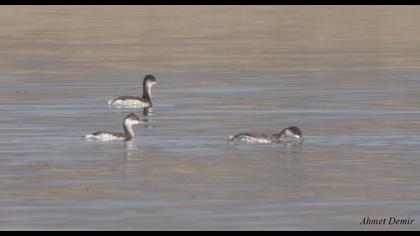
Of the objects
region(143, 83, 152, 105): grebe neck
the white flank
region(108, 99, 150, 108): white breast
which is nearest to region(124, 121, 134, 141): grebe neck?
the white flank

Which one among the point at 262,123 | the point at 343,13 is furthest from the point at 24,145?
the point at 343,13

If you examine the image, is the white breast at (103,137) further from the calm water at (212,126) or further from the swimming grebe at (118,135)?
the calm water at (212,126)

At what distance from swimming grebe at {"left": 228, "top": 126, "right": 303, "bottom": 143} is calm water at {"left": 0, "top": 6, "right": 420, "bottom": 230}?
16 centimetres

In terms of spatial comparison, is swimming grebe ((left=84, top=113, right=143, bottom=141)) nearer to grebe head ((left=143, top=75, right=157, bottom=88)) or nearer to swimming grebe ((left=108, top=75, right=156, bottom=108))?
swimming grebe ((left=108, top=75, right=156, bottom=108))

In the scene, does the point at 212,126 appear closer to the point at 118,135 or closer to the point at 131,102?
the point at 118,135

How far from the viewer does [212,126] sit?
27.6 m

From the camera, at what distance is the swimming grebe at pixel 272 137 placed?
82.4ft

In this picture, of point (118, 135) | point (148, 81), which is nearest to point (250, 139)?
point (118, 135)

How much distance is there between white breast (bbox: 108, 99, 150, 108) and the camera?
104 ft

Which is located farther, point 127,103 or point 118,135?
point 127,103

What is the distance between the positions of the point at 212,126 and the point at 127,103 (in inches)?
174

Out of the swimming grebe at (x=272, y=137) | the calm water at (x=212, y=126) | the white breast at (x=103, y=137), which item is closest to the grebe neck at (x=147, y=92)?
the calm water at (x=212, y=126)

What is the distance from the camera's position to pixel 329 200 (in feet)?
65.8

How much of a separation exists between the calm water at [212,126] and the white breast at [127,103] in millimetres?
270
